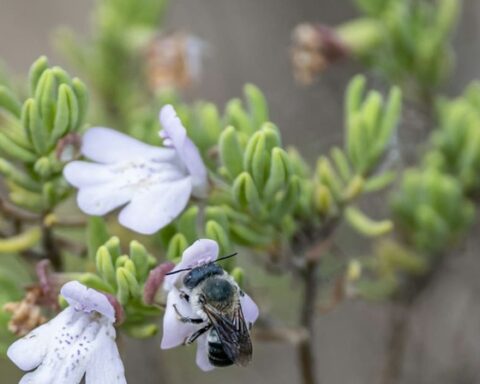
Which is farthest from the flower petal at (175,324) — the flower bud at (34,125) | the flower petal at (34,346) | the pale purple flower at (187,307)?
the flower bud at (34,125)

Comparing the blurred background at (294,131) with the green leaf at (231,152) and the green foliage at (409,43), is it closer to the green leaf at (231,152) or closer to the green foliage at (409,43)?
the green foliage at (409,43)

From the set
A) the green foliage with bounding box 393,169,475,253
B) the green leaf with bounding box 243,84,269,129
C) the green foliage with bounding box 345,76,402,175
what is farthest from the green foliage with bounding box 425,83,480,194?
the green leaf with bounding box 243,84,269,129

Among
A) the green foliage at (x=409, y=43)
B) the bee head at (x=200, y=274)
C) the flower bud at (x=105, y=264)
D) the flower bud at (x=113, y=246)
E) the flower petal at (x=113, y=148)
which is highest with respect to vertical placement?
the green foliage at (x=409, y=43)

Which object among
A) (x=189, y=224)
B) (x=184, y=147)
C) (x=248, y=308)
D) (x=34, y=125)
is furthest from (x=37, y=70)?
(x=248, y=308)

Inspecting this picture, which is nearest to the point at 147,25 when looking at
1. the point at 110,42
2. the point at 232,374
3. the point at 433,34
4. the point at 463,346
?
the point at 110,42

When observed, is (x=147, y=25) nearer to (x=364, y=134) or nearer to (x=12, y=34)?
(x=364, y=134)

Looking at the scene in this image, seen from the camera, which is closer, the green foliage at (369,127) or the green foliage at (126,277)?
the green foliage at (126,277)

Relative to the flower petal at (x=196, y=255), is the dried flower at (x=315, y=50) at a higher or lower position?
higher
